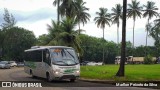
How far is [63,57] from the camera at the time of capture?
2700 centimetres

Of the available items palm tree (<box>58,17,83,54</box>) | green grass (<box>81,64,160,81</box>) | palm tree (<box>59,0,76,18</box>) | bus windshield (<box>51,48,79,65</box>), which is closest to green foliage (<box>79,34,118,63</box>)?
palm tree (<box>59,0,76,18</box>)

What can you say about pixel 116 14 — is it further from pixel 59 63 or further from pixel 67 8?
pixel 59 63

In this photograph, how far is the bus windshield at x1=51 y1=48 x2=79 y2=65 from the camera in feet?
87.8

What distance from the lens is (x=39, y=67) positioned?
30188 millimetres

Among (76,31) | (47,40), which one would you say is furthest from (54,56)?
(47,40)

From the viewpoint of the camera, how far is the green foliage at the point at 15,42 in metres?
107

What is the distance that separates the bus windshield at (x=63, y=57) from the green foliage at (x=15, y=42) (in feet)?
263

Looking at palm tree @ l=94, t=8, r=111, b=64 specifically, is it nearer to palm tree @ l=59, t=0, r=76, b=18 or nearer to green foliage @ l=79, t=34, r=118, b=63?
green foliage @ l=79, t=34, r=118, b=63

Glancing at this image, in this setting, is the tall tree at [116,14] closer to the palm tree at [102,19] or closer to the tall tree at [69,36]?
the palm tree at [102,19]

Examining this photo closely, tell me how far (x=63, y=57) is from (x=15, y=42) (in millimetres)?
82676

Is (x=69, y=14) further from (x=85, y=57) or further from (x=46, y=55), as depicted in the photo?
(x=85, y=57)

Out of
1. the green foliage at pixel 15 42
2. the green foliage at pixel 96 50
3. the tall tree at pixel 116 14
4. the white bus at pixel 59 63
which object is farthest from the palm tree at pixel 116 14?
the white bus at pixel 59 63

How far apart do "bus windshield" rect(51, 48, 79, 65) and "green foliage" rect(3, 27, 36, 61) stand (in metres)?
80.2

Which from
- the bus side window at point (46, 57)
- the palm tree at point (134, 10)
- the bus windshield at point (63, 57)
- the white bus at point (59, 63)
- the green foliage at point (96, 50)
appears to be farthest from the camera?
the green foliage at point (96, 50)
